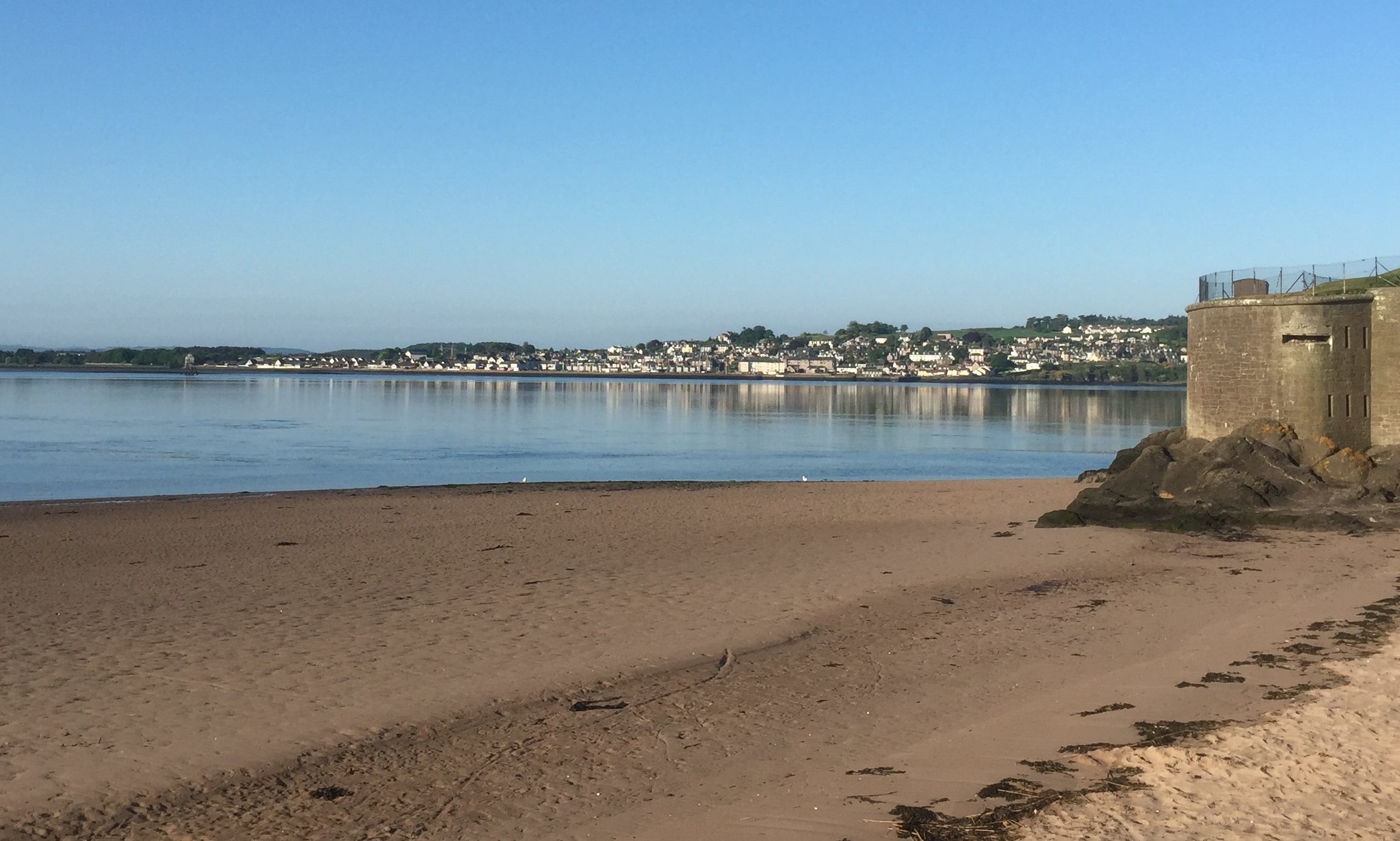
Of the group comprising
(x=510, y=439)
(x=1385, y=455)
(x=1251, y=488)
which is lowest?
(x=510, y=439)

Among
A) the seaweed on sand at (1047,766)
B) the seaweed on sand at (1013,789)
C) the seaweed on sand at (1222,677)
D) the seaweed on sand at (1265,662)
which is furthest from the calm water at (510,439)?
the seaweed on sand at (1013,789)

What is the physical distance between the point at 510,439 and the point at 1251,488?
1185 inches

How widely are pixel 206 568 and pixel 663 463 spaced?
2085 cm

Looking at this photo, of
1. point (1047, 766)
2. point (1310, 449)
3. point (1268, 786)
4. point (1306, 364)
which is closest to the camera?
point (1268, 786)

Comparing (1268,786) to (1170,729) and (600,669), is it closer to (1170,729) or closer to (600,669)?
(1170,729)

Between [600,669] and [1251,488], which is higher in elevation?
[1251,488]

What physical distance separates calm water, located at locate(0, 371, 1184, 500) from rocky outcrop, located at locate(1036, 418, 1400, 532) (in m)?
11.3

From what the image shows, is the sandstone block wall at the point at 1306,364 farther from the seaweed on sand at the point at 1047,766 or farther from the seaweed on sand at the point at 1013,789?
the seaweed on sand at the point at 1013,789

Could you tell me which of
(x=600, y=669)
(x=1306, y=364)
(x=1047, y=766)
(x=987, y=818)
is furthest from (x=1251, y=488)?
(x=987, y=818)

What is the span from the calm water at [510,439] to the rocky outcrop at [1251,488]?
1134cm

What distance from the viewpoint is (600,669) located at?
851 centimetres

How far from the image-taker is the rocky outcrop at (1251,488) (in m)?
16.6

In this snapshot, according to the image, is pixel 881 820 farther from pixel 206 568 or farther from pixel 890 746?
pixel 206 568

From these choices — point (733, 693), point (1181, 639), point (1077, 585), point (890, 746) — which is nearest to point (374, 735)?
point (733, 693)
